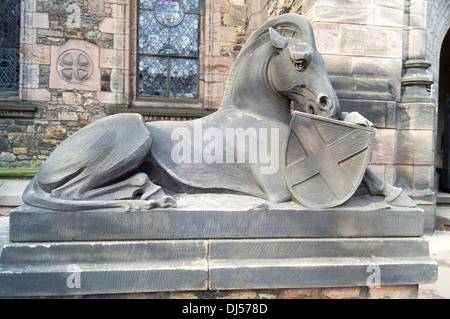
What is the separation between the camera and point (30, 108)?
6621mm

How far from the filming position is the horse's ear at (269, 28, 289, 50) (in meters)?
1.92

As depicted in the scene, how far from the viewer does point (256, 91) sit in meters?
2.08

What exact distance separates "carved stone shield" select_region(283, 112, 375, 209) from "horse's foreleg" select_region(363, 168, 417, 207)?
0.22 metres

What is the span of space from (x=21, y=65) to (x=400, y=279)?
751 centimetres

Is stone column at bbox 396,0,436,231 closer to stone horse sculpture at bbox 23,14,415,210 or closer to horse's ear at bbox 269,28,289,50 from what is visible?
stone horse sculpture at bbox 23,14,415,210

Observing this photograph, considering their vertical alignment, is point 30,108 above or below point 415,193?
above

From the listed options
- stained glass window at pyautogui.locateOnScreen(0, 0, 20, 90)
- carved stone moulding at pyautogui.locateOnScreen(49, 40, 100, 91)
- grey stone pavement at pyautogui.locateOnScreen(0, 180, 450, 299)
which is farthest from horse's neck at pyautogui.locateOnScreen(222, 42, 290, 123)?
stained glass window at pyautogui.locateOnScreen(0, 0, 20, 90)

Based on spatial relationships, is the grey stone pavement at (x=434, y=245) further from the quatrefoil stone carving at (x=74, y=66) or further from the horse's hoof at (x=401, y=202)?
the quatrefoil stone carving at (x=74, y=66)

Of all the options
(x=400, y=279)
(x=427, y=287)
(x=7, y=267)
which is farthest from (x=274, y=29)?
(x=427, y=287)

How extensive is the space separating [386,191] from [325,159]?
0.49m

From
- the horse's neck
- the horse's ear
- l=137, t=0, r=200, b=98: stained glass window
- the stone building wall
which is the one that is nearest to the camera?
the horse's ear

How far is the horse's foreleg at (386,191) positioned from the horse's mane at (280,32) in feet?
2.91

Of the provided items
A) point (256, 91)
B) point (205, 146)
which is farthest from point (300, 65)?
point (205, 146)

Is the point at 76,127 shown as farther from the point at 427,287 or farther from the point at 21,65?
the point at 427,287
